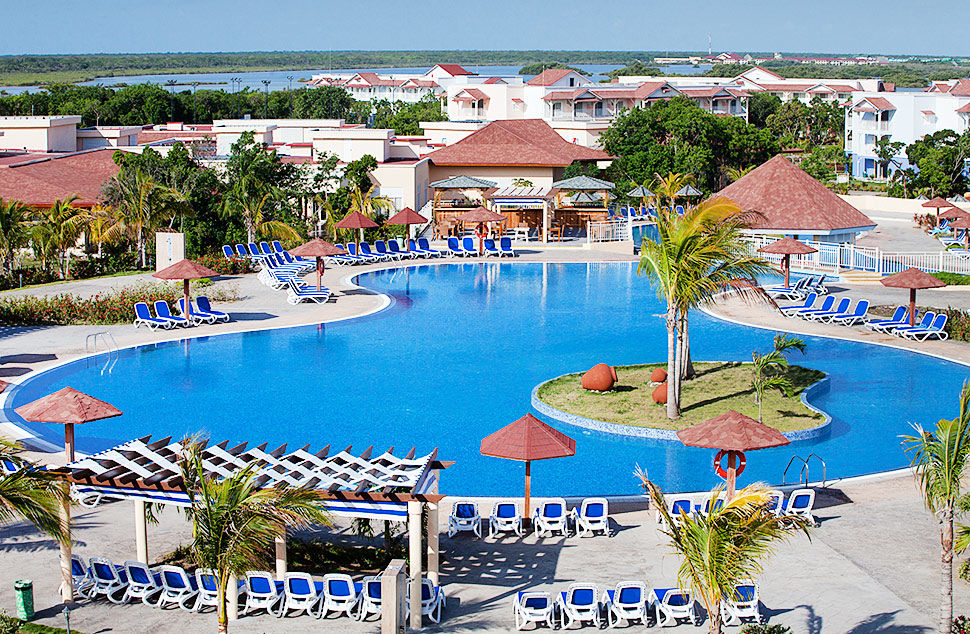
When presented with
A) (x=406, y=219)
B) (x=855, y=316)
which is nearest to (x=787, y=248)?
(x=855, y=316)

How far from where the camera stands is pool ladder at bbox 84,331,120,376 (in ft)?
80.5

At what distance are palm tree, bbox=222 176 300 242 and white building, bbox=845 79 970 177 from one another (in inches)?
1864

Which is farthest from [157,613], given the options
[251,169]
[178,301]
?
[251,169]

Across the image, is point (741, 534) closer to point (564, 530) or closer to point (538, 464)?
point (564, 530)

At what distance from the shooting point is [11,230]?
33031mm

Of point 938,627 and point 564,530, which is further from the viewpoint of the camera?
point 564,530

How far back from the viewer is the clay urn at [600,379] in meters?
21.8

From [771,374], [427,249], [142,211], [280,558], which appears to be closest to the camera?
[280,558]

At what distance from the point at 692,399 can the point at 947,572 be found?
407 inches

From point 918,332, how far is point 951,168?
117ft

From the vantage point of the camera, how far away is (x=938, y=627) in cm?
1162

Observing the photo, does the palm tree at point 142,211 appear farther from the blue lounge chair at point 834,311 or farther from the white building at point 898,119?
the white building at point 898,119

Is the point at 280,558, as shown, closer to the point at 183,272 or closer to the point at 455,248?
the point at 183,272

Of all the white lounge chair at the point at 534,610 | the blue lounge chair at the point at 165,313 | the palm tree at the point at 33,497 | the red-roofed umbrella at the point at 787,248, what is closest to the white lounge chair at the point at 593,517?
the white lounge chair at the point at 534,610
